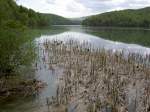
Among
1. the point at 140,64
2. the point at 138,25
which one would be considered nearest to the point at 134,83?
the point at 140,64

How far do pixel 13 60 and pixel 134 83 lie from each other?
9360 millimetres

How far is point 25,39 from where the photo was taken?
67.4 ft

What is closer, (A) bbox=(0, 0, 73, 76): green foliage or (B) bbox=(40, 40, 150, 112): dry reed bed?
(B) bbox=(40, 40, 150, 112): dry reed bed

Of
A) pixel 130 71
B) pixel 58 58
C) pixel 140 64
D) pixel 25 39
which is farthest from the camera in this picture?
pixel 58 58

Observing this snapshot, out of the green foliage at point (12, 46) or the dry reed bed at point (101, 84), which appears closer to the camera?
the dry reed bed at point (101, 84)

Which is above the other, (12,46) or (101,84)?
(12,46)

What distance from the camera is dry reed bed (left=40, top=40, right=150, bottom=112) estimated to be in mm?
15641

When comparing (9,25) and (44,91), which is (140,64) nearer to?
(44,91)

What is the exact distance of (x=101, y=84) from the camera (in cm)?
1983

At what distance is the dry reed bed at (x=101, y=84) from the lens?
616 inches

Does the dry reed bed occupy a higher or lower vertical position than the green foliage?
lower

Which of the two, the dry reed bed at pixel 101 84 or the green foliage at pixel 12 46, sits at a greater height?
the green foliage at pixel 12 46

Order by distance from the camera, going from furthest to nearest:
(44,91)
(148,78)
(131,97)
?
(148,78) → (44,91) → (131,97)

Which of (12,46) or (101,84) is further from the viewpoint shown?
(101,84)
